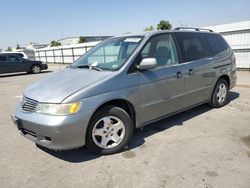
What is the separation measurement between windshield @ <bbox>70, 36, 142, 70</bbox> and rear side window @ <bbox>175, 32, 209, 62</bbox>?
95cm

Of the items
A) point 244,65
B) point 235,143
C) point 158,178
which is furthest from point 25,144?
point 244,65

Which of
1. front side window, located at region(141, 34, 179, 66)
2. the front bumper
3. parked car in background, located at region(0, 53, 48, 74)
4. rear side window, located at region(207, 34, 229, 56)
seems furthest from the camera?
parked car in background, located at region(0, 53, 48, 74)

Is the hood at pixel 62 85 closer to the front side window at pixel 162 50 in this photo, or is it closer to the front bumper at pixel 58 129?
the front bumper at pixel 58 129

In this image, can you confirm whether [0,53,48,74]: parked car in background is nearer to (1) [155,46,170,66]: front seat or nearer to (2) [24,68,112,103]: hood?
(2) [24,68,112,103]: hood

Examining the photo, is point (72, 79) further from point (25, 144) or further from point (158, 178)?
point (158, 178)

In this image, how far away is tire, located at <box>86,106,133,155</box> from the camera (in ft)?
11.5

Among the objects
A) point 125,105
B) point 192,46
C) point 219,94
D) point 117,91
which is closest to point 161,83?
point 125,105

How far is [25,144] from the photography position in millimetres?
4242

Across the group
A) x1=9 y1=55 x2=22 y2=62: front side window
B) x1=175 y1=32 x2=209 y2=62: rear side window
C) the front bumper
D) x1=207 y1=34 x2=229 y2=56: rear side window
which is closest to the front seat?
x1=175 y1=32 x2=209 y2=62: rear side window

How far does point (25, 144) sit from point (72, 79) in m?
1.49

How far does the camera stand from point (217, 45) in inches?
224

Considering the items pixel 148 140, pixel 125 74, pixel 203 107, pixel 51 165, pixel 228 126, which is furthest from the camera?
pixel 203 107

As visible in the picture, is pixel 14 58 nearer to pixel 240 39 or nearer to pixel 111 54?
pixel 240 39

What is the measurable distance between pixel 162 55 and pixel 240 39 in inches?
356
